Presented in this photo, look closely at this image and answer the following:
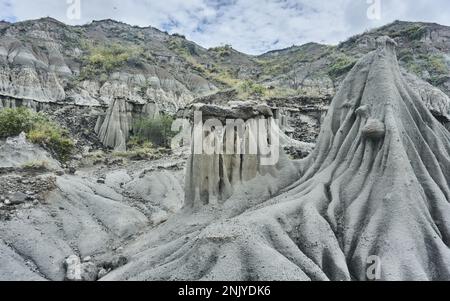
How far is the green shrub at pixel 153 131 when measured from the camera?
34562 millimetres

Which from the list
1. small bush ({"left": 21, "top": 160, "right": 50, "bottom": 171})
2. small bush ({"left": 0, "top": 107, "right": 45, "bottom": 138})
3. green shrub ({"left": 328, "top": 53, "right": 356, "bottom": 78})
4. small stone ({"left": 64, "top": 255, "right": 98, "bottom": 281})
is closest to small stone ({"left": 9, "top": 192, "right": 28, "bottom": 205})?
small stone ({"left": 64, "top": 255, "right": 98, "bottom": 281})

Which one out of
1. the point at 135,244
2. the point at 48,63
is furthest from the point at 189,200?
the point at 48,63

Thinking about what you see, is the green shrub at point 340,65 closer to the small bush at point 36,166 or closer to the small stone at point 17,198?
the small bush at point 36,166

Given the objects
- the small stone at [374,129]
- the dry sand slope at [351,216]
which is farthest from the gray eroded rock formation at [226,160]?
the small stone at [374,129]

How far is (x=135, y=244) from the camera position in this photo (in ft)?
37.2

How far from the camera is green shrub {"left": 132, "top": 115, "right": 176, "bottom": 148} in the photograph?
34562 mm

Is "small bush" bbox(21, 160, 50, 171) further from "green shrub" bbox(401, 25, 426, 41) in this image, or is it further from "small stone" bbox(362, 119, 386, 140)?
"green shrub" bbox(401, 25, 426, 41)

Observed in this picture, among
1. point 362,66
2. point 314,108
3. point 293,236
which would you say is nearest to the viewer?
point 293,236

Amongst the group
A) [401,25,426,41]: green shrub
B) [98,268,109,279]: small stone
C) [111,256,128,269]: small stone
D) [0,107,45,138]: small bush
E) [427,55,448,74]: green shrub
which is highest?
[401,25,426,41]: green shrub

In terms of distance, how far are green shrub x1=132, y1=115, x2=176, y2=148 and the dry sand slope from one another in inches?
918

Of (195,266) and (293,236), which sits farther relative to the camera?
(293,236)

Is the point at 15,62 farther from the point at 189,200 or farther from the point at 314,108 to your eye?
the point at 189,200

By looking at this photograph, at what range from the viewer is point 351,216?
9125 millimetres

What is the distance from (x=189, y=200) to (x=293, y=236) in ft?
12.9
